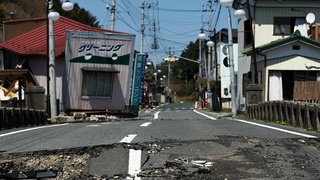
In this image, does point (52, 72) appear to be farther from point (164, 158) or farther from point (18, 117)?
point (164, 158)

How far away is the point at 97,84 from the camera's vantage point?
105 feet

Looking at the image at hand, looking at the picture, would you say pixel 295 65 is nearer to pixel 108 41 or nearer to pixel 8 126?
pixel 108 41

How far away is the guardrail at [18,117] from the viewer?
17.7m

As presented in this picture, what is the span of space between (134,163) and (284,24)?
29.8 meters

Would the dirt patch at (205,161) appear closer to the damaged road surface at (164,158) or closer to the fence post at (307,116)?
the damaged road surface at (164,158)

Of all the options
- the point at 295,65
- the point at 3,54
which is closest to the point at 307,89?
the point at 295,65

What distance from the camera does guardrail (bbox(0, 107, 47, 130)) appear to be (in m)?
17.7

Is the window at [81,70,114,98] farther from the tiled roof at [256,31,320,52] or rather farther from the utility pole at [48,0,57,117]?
the tiled roof at [256,31,320,52]

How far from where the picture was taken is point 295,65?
3288 cm

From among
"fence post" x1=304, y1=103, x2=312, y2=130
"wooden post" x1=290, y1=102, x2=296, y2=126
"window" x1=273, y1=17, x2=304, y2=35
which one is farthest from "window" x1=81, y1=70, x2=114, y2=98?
"fence post" x1=304, y1=103, x2=312, y2=130

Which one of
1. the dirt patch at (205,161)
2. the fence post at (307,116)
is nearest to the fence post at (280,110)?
the fence post at (307,116)

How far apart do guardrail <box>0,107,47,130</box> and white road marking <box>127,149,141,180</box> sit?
980 cm

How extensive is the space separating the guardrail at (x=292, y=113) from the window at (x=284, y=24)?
12.2m

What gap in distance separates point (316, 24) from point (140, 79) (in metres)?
13.5
